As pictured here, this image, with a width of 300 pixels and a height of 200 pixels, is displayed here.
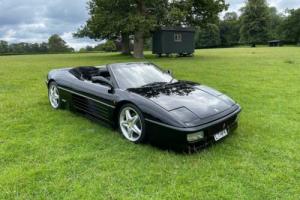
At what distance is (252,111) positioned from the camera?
5.25 meters

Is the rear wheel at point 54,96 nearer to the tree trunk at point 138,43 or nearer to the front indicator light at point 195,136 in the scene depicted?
the front indicator light at point 195,136

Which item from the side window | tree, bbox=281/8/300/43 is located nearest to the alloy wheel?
the side window

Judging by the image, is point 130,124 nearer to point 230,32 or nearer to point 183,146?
point 183,146

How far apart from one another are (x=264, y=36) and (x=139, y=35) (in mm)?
48996

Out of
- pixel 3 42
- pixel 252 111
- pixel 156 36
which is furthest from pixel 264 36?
pixel 252 111

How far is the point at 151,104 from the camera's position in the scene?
3.49 metres

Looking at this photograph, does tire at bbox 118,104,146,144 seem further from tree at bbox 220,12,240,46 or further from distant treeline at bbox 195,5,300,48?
tree at bbox 220,12,240,46

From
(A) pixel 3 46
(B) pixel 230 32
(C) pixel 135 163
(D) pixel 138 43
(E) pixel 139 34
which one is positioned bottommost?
(C) pixel 135 163

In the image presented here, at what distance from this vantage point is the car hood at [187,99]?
3.46 metres

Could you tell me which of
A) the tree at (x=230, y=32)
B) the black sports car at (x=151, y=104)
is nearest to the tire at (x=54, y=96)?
the black sports car at (x=151, y=104)

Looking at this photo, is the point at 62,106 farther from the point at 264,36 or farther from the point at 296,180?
the point at 264,36

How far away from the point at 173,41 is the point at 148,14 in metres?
3.55

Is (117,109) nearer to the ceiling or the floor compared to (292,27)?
nearer to the floor

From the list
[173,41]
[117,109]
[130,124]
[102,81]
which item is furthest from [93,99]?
[173,41]
